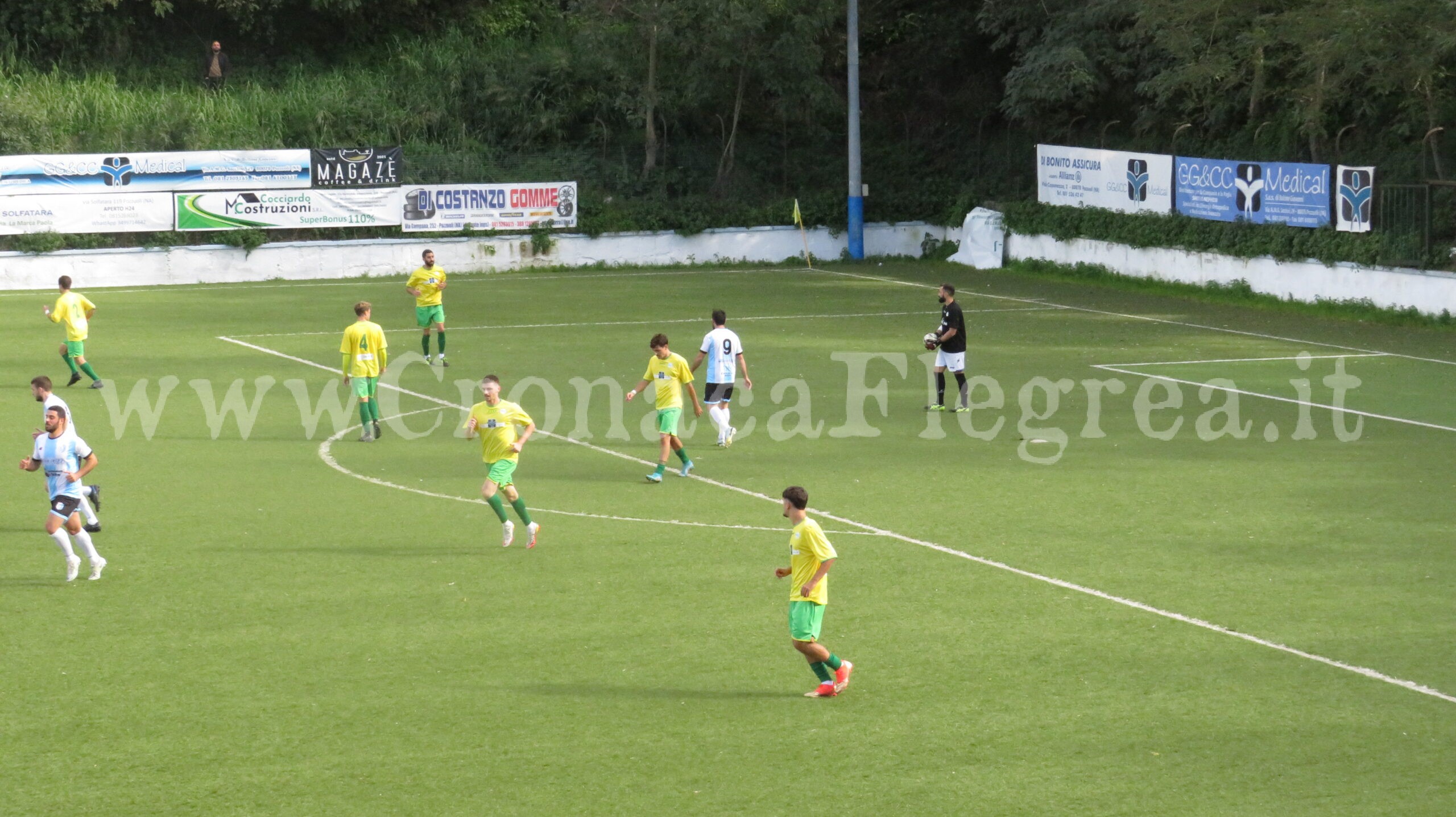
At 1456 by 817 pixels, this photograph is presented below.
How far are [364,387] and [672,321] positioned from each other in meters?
13.0

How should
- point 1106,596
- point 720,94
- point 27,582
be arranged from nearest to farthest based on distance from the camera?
point 1106,596
point 27,582
point 720,94

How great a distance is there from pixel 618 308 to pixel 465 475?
1716cm

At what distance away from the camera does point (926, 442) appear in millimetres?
21750

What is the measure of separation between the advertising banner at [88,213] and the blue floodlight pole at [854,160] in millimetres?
19038

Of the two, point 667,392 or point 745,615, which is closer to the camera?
point 745,615

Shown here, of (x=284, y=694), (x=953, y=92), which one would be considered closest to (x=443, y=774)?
(x=284, y=694)

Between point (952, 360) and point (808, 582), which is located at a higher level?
point (952, 360)

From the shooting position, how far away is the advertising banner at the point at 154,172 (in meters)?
41.8

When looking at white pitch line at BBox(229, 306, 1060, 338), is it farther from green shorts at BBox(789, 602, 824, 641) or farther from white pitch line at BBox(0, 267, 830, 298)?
green shorts at BBox(789, 602, 824, 641)

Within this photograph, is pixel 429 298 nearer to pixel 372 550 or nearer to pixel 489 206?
pixel 372 550

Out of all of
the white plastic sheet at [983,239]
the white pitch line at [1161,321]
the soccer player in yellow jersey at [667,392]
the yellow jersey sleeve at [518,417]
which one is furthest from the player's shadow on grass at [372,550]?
the white plastic sheet at [983,239]

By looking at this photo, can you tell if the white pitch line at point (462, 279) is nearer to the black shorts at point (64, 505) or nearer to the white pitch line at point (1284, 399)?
the white pitch line at point (1284, 399)

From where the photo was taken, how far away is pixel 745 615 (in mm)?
13844

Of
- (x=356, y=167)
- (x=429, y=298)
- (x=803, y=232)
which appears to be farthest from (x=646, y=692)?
(x=803, y=232)
